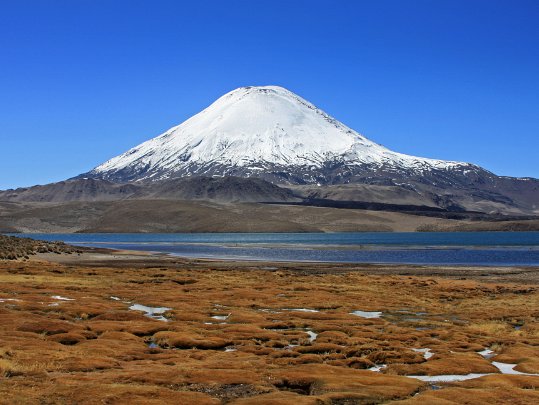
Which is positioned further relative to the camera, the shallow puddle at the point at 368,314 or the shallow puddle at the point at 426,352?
the shallow puddle at the point at 368,314

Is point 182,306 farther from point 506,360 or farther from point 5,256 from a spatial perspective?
point 5,256

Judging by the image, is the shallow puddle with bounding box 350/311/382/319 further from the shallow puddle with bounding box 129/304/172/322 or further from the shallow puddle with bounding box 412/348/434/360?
the shallow puddle with bounding box 129/304/172/322

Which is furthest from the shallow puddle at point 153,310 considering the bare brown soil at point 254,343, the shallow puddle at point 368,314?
the shallow puddle at point 368,314

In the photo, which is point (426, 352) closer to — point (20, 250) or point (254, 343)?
point (254, 343)

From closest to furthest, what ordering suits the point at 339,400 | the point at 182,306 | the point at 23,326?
the point at 339,400, the point at 23,326, the point at 182,306

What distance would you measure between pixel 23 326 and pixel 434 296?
134 feet

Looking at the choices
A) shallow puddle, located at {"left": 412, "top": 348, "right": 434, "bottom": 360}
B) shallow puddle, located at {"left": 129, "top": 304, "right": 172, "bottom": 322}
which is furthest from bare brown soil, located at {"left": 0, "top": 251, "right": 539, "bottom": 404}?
shallow puddle, located at {"left": 129, "top": 304, "right": 172, "bottom": 322}

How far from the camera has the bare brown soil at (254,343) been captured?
69.8ft

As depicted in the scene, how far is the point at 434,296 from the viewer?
60.6 m

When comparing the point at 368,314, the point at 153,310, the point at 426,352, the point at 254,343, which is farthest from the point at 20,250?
the point at 426,352

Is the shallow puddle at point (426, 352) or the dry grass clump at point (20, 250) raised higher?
the dry grass clump at point (20, 250)

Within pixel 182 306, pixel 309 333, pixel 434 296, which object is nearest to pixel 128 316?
pixel 182 306

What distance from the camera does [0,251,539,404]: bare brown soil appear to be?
2128cm

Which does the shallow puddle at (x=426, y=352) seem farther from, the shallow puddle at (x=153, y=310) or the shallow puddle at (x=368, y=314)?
the shallow puddle at (x=153, y=310)
